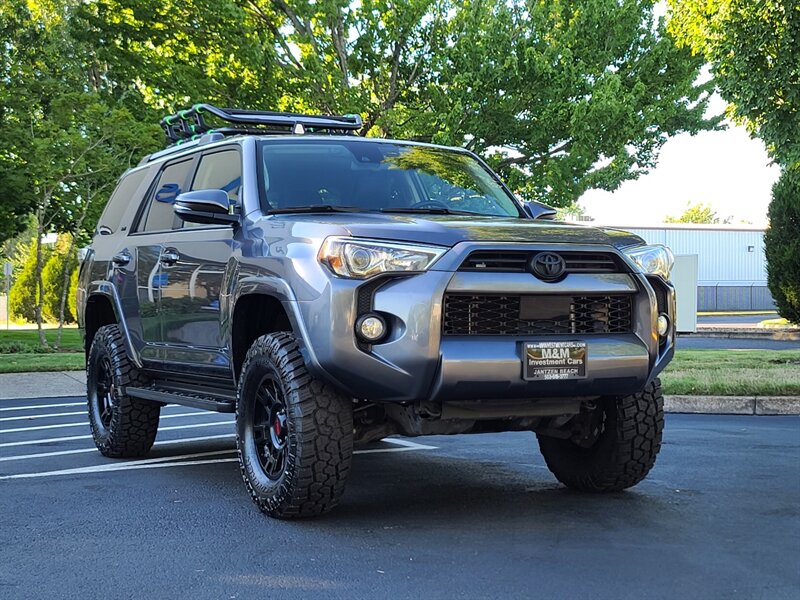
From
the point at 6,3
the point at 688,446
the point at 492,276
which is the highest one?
the point at 6,3

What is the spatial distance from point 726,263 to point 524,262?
50.6 meters

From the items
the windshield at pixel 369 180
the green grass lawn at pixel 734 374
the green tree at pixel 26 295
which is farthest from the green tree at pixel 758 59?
the green tree at pixel 26 295

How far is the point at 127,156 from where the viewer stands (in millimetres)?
23094

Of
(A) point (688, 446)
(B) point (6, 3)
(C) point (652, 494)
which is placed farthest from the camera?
(B) point (6, 3)

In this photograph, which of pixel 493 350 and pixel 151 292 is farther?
pixel 151 292

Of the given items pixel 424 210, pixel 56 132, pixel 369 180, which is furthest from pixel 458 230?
pixel 56 132

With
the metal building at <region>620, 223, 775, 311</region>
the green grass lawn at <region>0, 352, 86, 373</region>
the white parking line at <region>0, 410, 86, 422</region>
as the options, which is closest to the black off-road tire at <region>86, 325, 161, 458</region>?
the white parking line at <region>0, 410, 86, 422</region>

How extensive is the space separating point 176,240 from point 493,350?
2699 mm

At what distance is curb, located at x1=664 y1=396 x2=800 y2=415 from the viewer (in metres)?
11.0

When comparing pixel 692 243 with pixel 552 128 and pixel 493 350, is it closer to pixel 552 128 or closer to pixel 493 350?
pixel 552 128

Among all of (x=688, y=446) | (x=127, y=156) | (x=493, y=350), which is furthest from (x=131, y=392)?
(x=127, y=156)

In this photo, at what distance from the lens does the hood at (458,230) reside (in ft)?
16.9

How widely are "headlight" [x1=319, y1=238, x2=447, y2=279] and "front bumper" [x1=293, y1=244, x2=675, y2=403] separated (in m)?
0.05

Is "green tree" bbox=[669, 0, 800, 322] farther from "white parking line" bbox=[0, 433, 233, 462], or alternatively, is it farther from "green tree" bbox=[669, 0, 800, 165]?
"white parking line" bbox=[0, 433, 233, 462]
